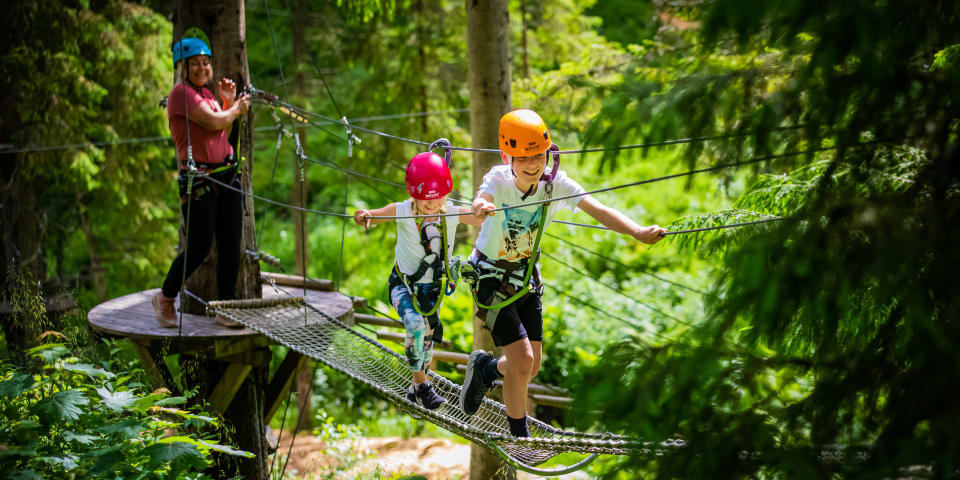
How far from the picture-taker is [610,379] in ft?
4.91

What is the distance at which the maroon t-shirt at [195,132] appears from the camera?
12.0 feet

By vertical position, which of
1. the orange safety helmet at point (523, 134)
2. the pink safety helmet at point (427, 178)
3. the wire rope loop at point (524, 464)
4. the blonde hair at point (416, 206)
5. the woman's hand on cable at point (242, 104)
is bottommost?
the wire rope loop at point (524, 464)

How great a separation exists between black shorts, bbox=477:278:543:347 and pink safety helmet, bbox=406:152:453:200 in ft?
1.36

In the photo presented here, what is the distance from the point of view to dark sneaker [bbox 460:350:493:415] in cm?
318

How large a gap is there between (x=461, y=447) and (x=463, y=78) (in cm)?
410

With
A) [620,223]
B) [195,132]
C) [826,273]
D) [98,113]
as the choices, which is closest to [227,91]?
[195,132]

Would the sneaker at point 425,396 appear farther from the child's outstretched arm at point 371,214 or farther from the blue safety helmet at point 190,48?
the blue safety helmet at point 190,48

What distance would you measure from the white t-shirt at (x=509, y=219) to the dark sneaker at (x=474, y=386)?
50 cm

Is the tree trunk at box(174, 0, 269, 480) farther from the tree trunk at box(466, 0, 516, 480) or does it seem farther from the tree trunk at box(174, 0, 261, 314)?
the tree trunk at box(466, 0, 516, 480)

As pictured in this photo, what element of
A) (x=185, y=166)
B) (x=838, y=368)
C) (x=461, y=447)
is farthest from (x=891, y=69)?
(x=461, y=447)

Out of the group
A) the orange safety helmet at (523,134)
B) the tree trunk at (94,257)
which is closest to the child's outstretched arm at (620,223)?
the orange safety helmet at (523,134)

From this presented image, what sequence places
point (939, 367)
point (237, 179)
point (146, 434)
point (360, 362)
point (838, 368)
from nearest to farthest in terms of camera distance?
→ 1. point (939, 367)
2. point (838, 368)
3. point (146, 434)
4. point (360, 362)
5. point (237, 179)

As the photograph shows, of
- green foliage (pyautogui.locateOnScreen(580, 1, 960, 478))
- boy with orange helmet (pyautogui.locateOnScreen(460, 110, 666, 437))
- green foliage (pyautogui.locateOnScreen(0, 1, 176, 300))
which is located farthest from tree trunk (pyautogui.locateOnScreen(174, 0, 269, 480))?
green foliage (pyautogui.locateOnScreen(0, 1, 176, 300))

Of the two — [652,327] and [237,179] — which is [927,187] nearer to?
[237,179]
